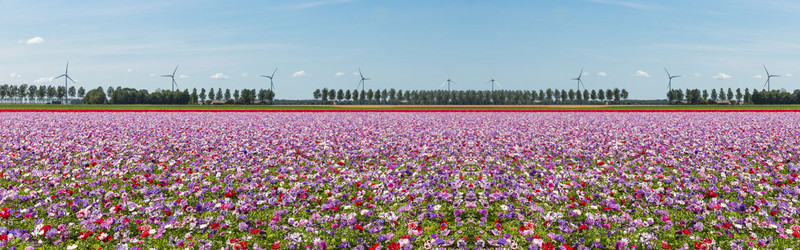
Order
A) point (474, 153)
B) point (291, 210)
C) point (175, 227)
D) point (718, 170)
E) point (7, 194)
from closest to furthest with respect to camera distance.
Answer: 1. point (175, 227)
2. point (291, 210)
3. point (7, 194)
4. point (718, 170)
5. point (474, 153)

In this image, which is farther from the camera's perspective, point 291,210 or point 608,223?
point 291,210

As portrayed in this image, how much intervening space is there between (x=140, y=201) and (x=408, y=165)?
5.23 m

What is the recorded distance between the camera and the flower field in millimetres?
6102

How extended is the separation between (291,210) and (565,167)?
6633mm

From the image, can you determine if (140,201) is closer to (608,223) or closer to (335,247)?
(335,247)

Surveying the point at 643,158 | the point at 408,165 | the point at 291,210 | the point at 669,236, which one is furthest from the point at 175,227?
the point at 643,158

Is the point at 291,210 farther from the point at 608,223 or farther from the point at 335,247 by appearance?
the point at 608,223

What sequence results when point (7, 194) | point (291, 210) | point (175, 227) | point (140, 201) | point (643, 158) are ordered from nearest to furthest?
point (175, 227) < point (291, 210) < point (140, 201) < point (7, 194) < point (643, 158)

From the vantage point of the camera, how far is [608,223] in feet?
21.5

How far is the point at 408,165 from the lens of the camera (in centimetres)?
1065

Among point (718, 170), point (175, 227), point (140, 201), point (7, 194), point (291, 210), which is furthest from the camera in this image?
point (718, 170)

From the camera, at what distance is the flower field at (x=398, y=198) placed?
6102 mm

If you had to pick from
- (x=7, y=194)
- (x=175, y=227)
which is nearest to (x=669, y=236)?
(x=175, y=227)

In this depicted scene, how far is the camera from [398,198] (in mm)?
7781
